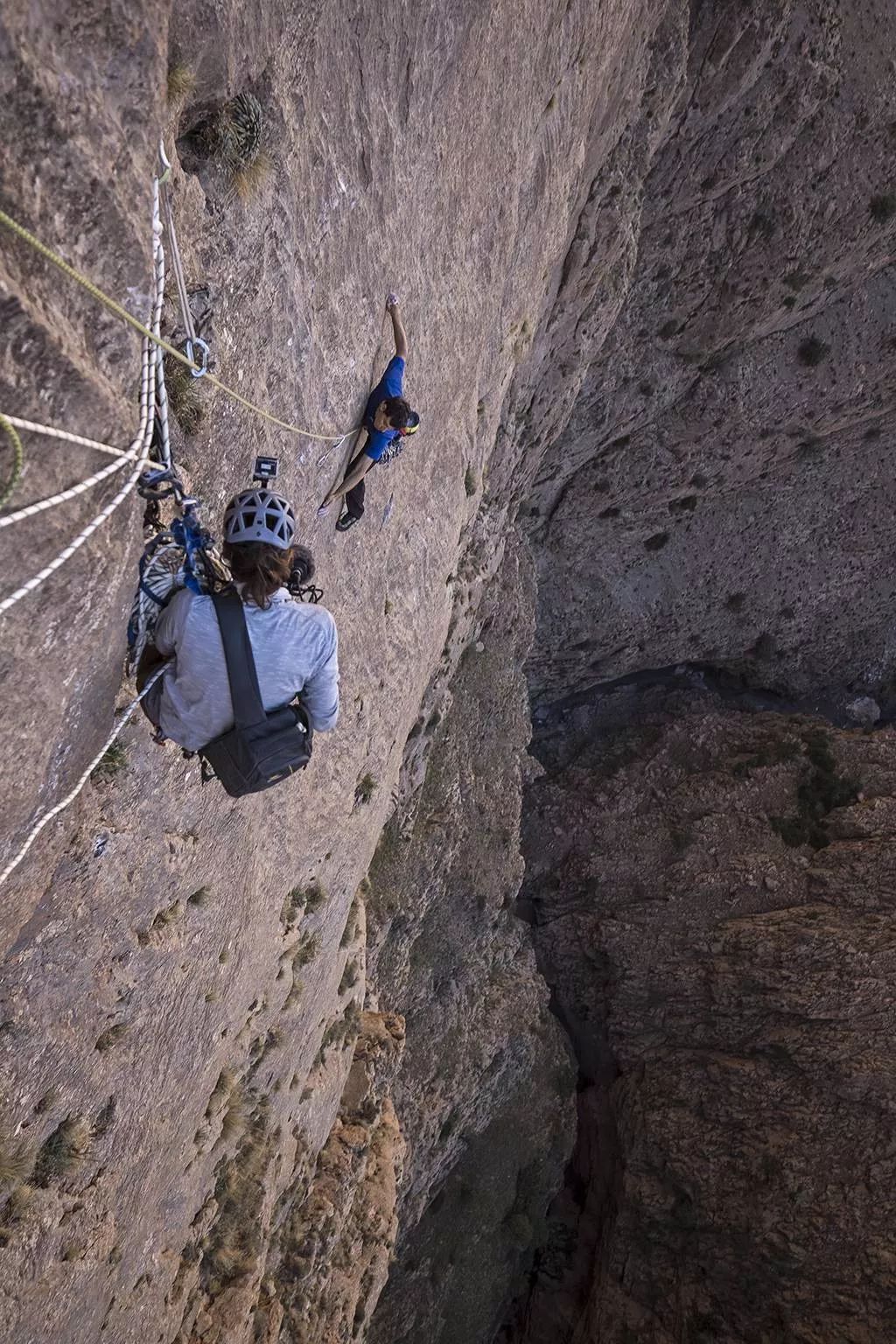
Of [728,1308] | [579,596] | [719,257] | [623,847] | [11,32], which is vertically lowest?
[728,1308]

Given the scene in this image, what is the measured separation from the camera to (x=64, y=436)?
8.56 ft

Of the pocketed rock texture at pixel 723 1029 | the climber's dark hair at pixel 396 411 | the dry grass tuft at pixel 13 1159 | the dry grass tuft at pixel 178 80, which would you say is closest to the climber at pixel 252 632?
the dry grass tuft at pixel 178 80

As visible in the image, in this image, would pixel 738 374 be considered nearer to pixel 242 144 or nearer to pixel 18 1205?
pixel 242 144

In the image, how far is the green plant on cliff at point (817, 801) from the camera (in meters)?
19.2

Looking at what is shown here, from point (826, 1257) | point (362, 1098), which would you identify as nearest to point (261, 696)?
point (362, 1098)

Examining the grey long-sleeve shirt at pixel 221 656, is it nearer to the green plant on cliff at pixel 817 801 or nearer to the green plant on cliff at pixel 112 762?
the green plant on cliff at pixel 112 762

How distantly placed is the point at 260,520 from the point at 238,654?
524 millimetres

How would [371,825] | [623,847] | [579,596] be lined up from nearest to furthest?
[371,825] → [623,847] → [579,596]

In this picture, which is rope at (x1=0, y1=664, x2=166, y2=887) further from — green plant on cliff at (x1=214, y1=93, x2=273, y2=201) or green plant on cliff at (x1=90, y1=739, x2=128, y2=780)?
green plant on cliff at (x1=214, y1=93, x2=273, y2=201)

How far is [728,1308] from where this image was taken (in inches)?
606

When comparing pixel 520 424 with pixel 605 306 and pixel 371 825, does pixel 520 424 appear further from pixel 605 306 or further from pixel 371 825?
pixel 371 825

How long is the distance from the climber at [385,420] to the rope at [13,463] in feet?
12.2

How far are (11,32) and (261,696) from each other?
2117mm

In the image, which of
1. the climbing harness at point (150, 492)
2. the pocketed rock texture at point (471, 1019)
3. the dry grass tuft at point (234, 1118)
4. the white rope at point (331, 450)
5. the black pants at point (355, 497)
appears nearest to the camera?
the climbing harness at point (150, 492)
